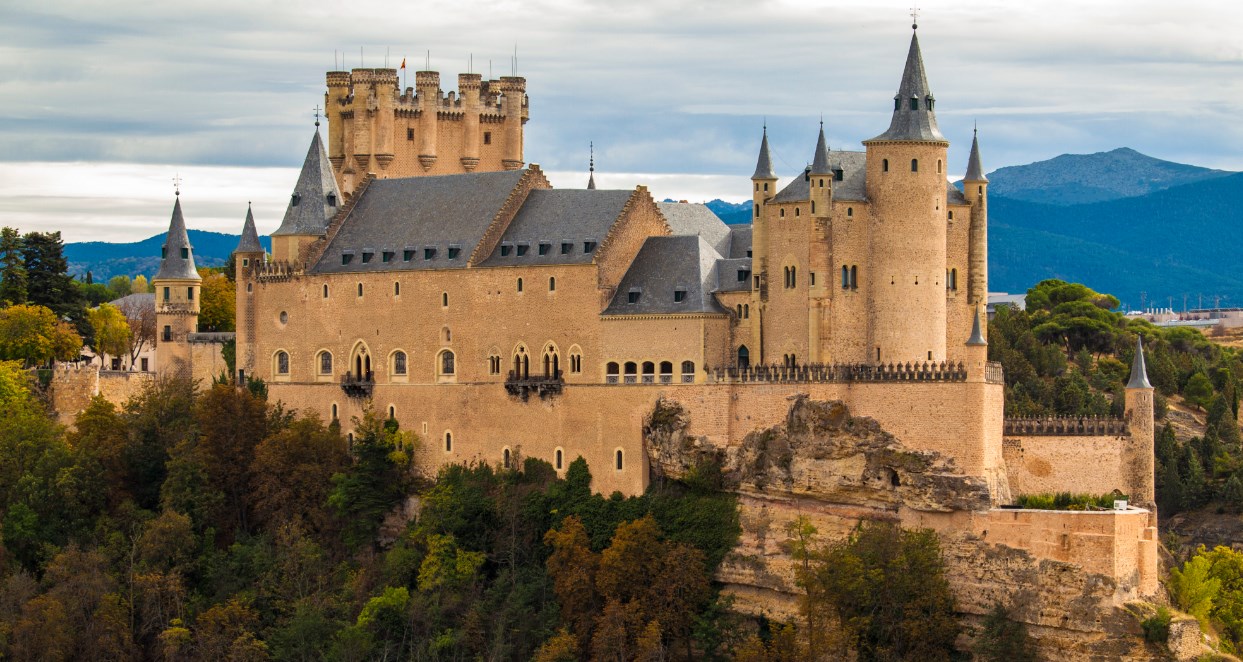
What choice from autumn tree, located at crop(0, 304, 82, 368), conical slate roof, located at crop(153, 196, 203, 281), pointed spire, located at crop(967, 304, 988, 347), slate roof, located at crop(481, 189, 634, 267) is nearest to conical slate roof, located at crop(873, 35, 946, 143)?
pointed spire, located at crop(967, 304, 988, 347)

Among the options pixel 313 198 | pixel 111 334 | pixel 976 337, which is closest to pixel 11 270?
pixel 111 334

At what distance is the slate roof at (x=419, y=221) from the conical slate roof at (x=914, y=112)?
1846cm

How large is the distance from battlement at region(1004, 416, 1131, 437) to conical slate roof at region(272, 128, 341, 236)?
32525 millimetres

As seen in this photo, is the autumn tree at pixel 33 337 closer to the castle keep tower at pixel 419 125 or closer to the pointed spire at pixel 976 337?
the castle keep tower at pixel 419 125

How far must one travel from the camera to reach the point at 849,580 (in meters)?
73.8

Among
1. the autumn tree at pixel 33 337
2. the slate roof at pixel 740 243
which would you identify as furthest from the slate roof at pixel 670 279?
the autumn tree at pixel 33 337

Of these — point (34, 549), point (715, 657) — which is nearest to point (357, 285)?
point (34, 549)

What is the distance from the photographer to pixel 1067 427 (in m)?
80.4

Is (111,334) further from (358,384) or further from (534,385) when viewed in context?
(534,385)

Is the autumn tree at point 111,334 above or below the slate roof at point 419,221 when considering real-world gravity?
below

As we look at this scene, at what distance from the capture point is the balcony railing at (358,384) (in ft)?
299

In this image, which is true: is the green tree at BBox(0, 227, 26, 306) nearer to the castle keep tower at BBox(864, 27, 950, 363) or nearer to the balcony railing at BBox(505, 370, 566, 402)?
the balcony railing at BBox(505, 370, 566, 402)

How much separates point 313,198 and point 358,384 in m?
9.50

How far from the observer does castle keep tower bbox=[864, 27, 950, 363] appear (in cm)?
7794
